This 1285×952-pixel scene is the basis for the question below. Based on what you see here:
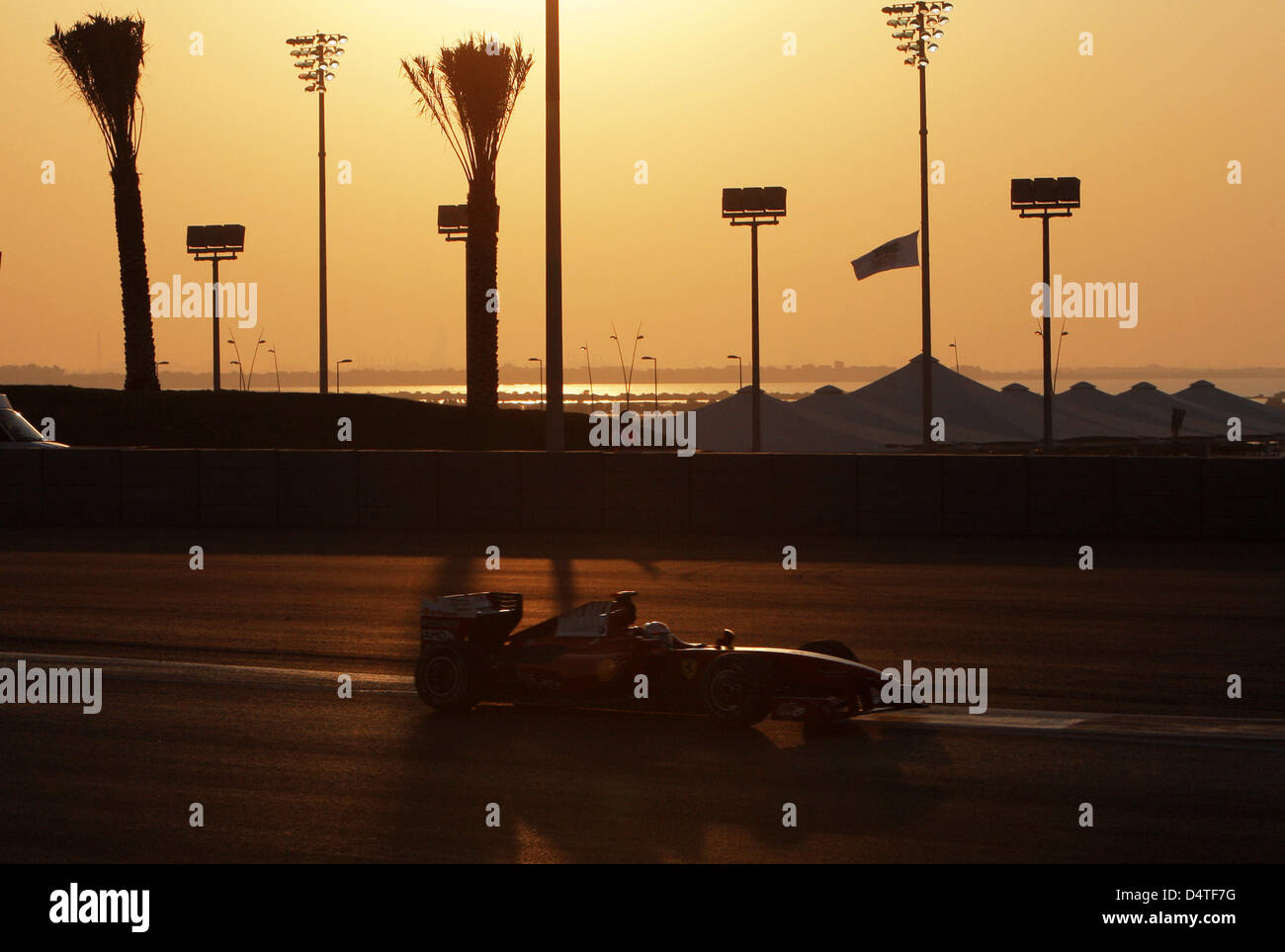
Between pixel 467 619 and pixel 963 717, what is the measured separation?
10.3 feet

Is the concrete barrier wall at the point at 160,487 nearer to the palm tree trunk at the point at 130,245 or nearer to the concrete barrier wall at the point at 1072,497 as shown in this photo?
the concrete barrier wall at the point at 1072,497

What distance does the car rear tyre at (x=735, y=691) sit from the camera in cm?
857

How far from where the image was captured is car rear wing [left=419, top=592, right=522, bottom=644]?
30.7 feet

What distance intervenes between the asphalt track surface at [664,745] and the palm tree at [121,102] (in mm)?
27408

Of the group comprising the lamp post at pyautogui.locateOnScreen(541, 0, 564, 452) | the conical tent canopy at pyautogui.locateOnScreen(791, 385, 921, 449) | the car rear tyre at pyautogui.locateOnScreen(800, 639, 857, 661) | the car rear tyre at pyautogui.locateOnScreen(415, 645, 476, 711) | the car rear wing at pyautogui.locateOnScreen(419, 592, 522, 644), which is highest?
the lamp post at pyautogui.locateOnScreen(541, 0, 564, 452)

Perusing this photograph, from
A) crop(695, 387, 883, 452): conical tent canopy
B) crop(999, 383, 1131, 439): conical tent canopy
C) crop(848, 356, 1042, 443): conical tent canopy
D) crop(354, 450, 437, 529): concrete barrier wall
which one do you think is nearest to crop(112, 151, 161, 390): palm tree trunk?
crop(354, 450, 437, 529): concrete barrier wall

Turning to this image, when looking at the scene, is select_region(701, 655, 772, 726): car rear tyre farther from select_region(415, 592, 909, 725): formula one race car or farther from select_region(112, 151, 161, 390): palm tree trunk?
select_region(112, 151, 161, 390): palm tree trunk

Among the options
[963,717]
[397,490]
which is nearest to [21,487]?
[397,490]

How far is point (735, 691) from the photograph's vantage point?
8.66m

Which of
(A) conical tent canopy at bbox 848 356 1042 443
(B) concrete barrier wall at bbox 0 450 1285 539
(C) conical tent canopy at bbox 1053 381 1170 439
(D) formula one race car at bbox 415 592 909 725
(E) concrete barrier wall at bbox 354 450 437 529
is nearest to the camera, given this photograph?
(D) formula one race car at bbox 415 592 909 725

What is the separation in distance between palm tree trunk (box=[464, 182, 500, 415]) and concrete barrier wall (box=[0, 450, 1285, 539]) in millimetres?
16002

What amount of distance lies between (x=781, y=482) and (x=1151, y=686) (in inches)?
492

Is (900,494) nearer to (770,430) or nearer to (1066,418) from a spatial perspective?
(770,430)
